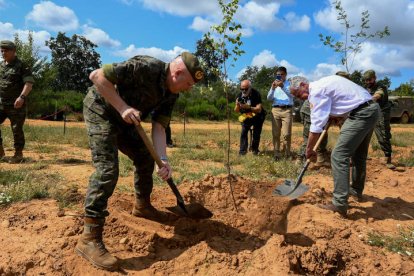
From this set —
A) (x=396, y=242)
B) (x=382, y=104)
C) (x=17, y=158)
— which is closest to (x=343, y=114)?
(x=396, y=242)

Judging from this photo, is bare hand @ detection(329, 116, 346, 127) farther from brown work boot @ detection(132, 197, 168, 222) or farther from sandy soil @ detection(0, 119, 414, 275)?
brown work boot @ detection(132, 197, 168, 222)

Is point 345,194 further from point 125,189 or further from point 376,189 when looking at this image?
point 125,189

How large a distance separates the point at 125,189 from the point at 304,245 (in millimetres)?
2371

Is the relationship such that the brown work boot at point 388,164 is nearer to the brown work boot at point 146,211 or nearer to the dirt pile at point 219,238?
the dirt pile at point 219,238

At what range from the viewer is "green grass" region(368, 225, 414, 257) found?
3793 millimetres

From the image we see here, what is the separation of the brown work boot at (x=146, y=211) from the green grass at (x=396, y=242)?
2060 millimetres

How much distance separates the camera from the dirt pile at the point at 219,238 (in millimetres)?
3289

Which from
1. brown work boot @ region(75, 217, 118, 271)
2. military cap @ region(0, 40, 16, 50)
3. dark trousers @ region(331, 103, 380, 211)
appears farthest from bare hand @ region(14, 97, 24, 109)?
dark trousers @ region(331, 103, 380, 211)

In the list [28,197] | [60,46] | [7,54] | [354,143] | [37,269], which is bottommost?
[37,269]

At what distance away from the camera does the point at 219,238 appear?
150 inches

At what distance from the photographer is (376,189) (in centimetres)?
583

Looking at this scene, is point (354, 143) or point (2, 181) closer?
point (354, 143)

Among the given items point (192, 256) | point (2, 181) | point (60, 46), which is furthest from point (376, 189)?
point (60, 46)

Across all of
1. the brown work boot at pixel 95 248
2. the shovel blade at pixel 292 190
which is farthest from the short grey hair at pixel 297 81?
the brown work boot at pixel 95 248
